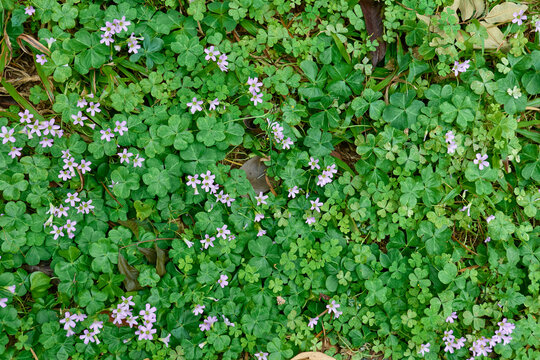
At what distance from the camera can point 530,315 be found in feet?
11.3

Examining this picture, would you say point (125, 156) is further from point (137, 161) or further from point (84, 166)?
point (84, 166)

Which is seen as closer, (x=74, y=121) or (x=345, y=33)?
(x=74, y=121)

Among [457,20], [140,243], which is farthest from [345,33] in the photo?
[140,243]

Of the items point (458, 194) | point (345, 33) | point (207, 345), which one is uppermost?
point (345, 33)

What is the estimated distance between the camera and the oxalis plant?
3.22m

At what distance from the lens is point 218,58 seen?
331 cm

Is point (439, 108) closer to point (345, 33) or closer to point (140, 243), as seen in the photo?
point (345, 33)

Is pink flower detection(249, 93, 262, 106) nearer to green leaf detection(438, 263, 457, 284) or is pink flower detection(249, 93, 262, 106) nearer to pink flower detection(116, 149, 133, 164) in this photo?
pink flower detection(116, 149, 133, 164)

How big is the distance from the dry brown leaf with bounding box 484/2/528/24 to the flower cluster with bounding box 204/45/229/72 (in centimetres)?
209

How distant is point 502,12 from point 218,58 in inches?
88.8

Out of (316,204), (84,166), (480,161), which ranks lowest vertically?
(316,204)

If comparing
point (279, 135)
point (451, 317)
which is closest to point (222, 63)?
point (279, 135)

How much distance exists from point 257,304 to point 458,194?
1747 mm

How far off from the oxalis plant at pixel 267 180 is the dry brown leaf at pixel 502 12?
2 cm
